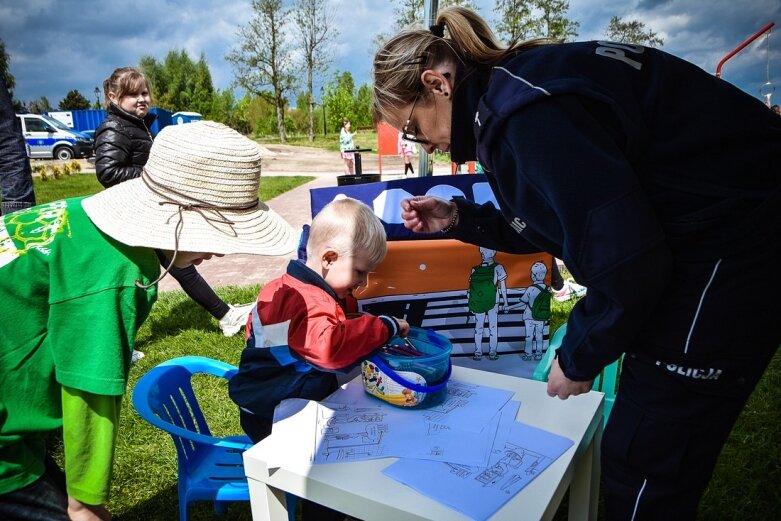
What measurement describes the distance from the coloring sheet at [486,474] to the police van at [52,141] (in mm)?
24540

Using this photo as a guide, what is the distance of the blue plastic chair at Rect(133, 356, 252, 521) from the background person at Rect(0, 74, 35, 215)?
1354mm

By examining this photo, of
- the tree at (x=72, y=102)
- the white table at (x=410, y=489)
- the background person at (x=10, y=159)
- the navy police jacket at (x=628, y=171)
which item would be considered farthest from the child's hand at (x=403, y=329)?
the tree at (x=72, y=102)

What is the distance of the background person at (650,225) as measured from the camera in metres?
1.02

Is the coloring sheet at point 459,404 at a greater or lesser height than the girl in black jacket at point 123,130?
lesser

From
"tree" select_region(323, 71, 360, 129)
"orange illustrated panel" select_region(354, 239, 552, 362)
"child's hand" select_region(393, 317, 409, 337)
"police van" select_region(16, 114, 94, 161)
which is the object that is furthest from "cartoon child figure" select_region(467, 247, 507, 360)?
"tree" select_region(323, 71, 360, 129)

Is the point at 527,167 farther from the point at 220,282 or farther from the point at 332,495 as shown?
the point at 220,282

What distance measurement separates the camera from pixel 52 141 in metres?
21.7

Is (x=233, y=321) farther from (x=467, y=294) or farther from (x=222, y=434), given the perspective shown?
(x=467, y=294)

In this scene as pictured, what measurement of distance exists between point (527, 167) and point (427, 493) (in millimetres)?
692

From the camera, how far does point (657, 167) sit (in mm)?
1104

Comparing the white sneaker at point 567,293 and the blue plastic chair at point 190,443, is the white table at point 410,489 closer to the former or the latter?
the blue plastic chair at point 190,443

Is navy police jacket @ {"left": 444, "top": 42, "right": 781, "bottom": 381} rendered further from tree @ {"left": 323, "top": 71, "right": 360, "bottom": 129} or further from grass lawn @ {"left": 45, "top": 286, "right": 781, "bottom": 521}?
tree @ {"left": 323, "top": 71, "right": 360, "bottom": 129}

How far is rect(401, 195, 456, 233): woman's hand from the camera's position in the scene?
6.48ft

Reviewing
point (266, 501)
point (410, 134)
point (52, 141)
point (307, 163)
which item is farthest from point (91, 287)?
point (52, 141)
